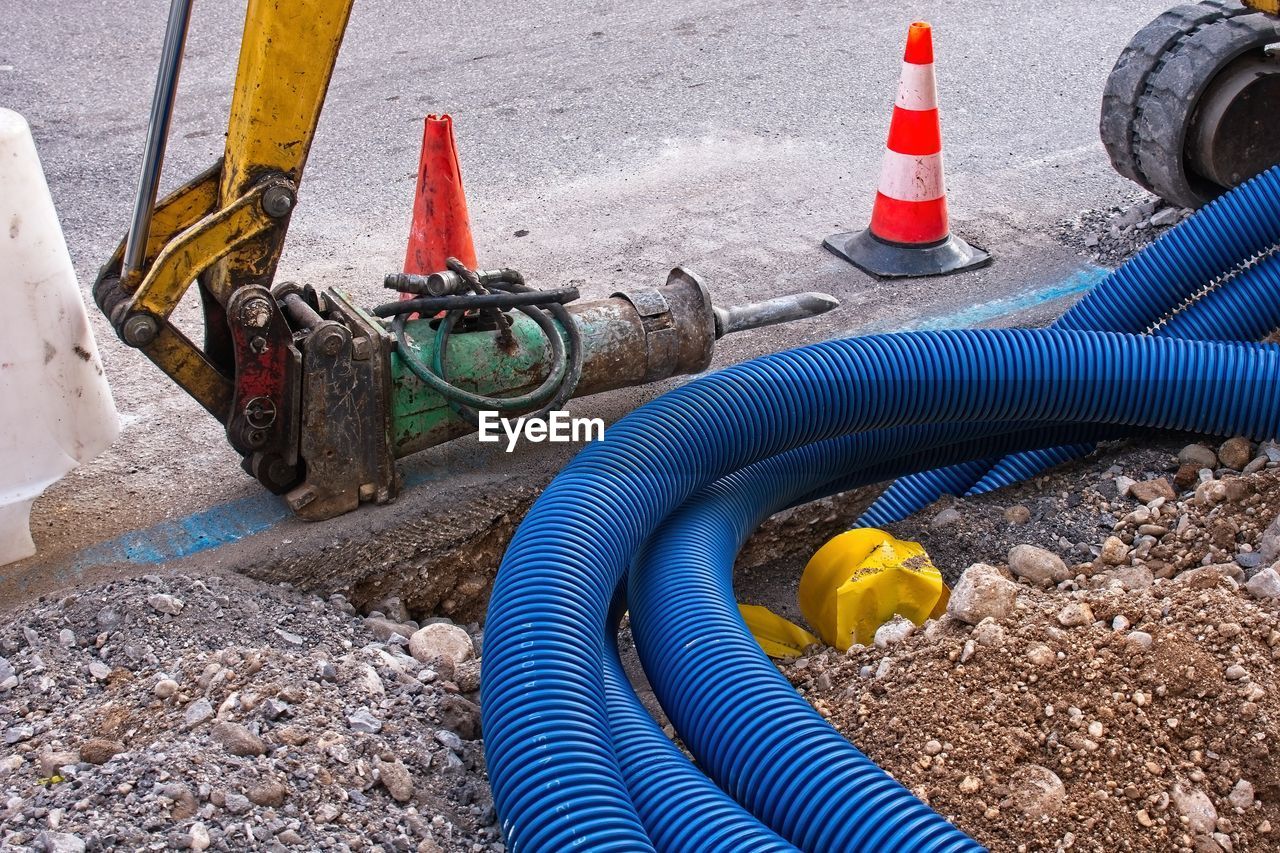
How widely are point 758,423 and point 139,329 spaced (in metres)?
1.46

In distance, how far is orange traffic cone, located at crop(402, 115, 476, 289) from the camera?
402 cm

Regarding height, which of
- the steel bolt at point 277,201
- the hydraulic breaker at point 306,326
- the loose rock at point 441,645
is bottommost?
the loose rock at point 441,645

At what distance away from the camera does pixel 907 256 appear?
15.4 feet

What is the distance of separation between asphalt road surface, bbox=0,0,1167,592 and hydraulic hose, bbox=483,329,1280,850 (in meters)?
0.57

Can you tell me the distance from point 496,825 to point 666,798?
1.05ft

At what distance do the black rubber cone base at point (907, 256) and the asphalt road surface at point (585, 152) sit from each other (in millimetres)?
62

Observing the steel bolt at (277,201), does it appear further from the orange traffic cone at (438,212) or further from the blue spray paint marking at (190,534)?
the orange traffic cone at (438,212)

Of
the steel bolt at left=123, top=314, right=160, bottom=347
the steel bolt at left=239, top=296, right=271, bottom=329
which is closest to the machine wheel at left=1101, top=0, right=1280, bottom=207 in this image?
the steel bolt at left=239, top=296, right=271, bottom=329

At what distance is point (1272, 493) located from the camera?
10.6ft

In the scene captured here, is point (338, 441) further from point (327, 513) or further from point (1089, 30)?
point (1089, 30)

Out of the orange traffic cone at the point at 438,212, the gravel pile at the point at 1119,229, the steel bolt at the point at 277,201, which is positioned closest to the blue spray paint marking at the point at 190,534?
the steel bolt at the point at 277,201

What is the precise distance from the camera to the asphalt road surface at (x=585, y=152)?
11.9 ft

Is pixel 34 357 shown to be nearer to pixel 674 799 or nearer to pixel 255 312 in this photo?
pixel 255 312

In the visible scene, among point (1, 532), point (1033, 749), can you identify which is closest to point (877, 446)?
point (1033, 749)
